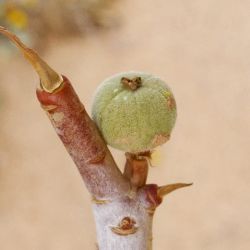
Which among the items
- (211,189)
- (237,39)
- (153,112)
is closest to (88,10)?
(237,39)

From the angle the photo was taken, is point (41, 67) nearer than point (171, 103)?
Yes

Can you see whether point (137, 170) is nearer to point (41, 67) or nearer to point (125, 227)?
point (125, 227)

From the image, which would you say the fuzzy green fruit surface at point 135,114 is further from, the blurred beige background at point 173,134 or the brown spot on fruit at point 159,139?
the blurred beige background at point 173,134

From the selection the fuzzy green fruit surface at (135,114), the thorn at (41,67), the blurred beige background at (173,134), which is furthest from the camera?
the blurred beige background at (173,134)

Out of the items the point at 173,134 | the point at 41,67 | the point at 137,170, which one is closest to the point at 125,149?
the point at 137,170

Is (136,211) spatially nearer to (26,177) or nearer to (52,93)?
(52,93)

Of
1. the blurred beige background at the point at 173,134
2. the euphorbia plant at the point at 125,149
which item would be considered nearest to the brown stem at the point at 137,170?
the euphorbia plant at the point at 125,149
